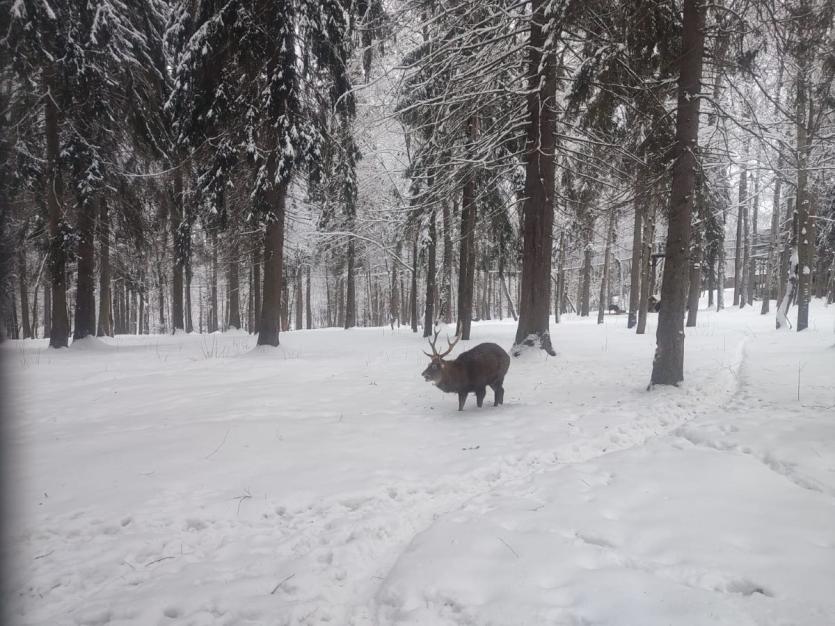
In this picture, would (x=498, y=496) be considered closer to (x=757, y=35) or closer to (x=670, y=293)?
(x=670, y=293)

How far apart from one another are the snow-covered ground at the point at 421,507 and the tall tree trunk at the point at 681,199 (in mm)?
685

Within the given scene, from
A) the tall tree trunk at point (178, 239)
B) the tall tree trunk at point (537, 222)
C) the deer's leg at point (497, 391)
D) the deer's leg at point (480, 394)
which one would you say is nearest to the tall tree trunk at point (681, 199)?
the deer's leg at point (497, 391)

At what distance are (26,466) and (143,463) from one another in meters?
1.11

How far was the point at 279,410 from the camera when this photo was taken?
20.7ft

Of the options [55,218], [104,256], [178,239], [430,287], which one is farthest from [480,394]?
[104,256]

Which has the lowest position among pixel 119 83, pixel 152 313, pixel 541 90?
pixel 152 313

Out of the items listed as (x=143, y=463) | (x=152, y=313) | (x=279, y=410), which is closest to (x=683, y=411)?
(x=279, y=410)

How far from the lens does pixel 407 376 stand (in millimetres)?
9016

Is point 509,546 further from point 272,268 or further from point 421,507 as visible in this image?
point 272,268

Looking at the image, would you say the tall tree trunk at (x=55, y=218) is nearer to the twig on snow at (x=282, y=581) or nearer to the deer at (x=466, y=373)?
the deer at (x=466, y=373)

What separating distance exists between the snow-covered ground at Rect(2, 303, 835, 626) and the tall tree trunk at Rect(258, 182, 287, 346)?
445 cm

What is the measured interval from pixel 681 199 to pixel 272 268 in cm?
980

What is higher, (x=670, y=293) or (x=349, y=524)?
(x=670, y=293)

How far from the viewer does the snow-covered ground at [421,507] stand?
2.42 meters
